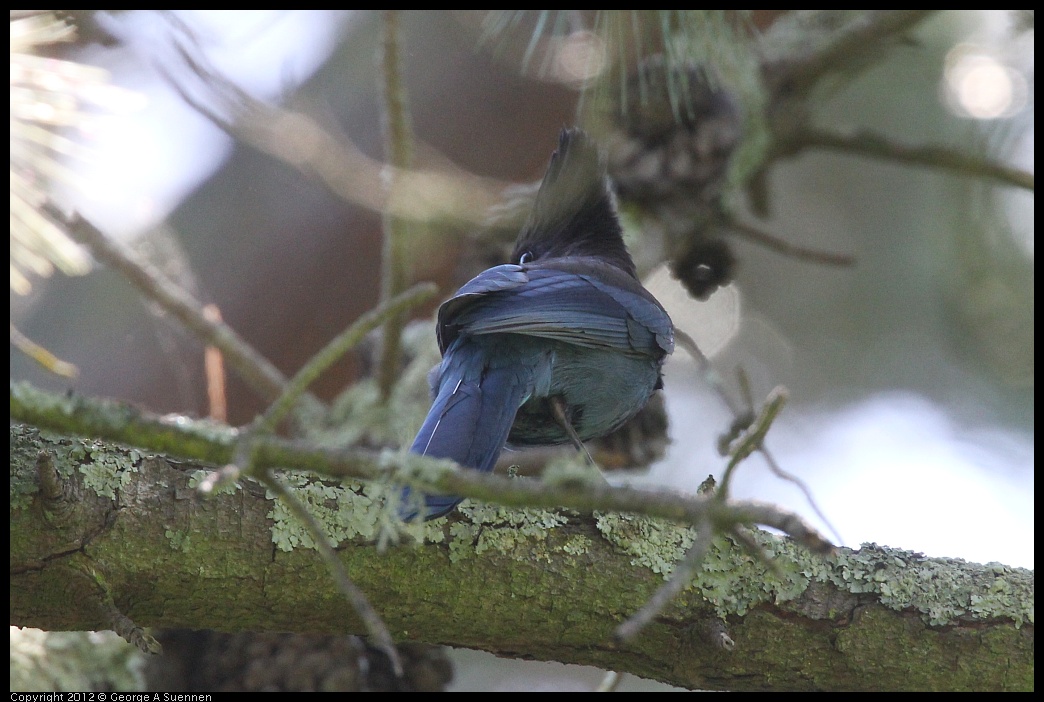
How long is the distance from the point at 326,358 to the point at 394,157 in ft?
6.08

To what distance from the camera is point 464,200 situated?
162 inches

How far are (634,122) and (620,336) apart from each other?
1561 mm

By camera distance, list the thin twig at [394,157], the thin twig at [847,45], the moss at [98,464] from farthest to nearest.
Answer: the thin twig at [847,45]
the thin twig at [394,157]
the moss at [98,464]

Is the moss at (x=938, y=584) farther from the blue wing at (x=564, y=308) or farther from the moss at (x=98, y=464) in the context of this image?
the moss at (x=98, y=464)

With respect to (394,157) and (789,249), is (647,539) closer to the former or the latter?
(394,157)

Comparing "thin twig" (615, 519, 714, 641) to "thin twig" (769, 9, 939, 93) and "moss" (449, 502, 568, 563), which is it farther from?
"thin twig" (769, 9, 939, 93)

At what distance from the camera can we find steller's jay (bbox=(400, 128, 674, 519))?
2691mm

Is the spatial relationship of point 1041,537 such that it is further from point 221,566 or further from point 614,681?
point 221,566

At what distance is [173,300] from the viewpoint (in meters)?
3.54

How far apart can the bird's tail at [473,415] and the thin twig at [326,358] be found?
27.1 inches

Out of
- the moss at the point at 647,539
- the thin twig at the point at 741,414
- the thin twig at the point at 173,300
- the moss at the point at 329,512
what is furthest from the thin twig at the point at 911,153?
the moss at the point at 329,512

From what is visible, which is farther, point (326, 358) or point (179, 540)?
point (179, 540)

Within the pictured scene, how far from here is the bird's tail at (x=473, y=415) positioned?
8.30 feet

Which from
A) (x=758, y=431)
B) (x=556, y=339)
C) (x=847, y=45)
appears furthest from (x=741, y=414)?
(x=847, y=45)
